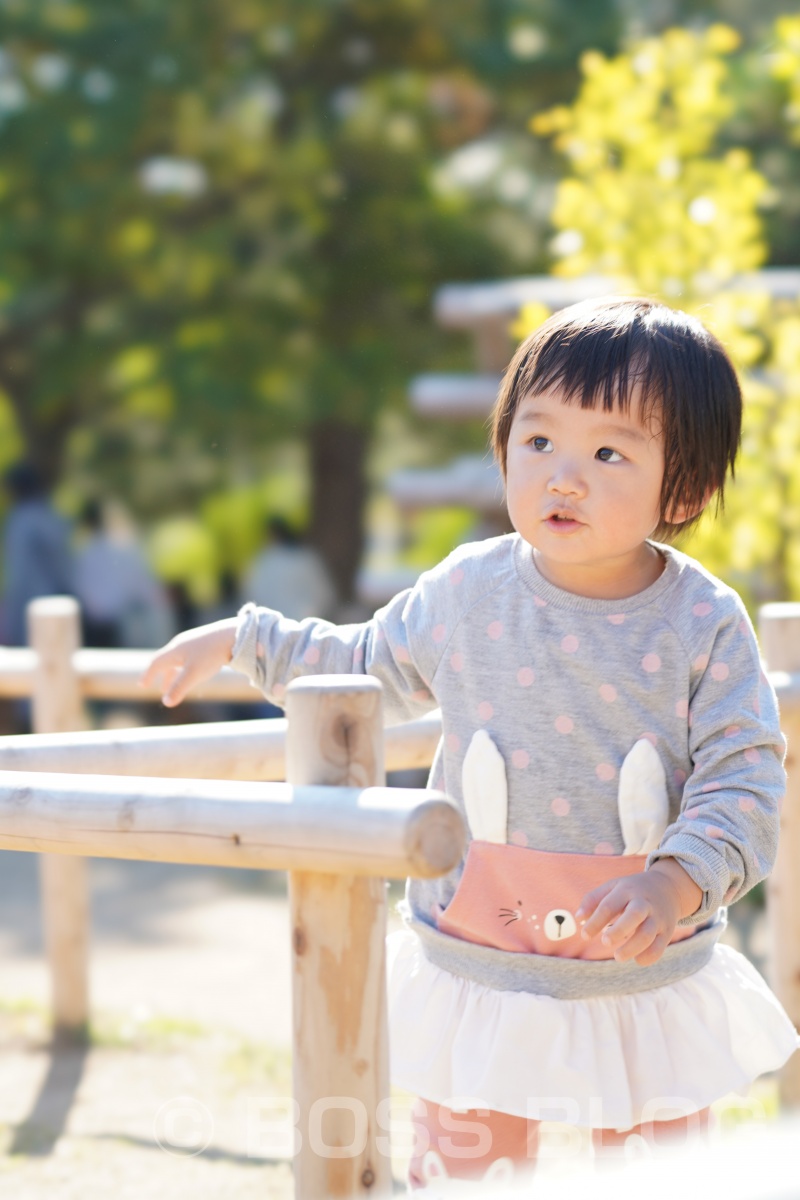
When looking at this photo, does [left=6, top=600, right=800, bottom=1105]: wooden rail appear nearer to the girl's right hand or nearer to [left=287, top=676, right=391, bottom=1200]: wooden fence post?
[left=287, top=676, right=391, bottom=1200]: wooden fence post

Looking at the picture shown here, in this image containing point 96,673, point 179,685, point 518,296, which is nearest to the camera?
point 179,685

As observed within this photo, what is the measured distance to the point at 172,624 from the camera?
10.9 metres

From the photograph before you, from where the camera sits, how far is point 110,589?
966cm

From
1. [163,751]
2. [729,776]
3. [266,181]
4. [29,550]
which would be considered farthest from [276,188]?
[729,776]

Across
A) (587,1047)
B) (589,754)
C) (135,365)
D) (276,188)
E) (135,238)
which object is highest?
(276,188)

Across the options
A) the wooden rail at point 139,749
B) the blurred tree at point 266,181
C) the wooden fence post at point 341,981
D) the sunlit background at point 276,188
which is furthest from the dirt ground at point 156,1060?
the blurred tree at point 266,181

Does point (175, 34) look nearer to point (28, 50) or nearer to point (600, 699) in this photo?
point (28, 50)

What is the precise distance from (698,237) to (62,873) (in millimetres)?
2687

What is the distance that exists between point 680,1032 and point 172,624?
30.6 feet

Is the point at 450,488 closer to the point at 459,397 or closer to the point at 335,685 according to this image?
the point at 459,397

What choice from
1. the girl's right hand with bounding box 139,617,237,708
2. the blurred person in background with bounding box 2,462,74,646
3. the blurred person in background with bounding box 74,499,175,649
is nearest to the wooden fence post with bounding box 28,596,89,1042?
the girl's right hand with bounding box 139,617,237,708

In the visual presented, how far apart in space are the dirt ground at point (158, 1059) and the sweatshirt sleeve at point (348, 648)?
5.53ft

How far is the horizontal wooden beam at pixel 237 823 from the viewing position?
53.8 inches

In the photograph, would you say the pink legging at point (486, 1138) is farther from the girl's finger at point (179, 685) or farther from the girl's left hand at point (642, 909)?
the girl's finger at point (179, 685)
